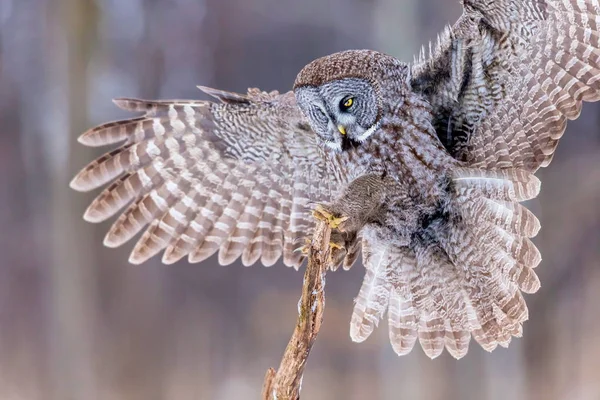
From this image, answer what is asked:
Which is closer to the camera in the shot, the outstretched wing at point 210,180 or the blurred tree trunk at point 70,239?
the outstretched wing at point 210,180

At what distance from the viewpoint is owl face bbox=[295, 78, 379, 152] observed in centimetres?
170

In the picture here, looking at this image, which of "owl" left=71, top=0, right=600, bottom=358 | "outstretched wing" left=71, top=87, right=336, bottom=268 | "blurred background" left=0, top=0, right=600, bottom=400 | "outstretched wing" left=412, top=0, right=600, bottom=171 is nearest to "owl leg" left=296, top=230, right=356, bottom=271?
"owl" left=71, top=0, right=600, bottom=358

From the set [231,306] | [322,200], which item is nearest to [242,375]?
[231,306]

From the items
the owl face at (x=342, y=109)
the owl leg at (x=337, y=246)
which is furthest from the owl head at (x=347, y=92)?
the owl leg at (x=337, y=246)

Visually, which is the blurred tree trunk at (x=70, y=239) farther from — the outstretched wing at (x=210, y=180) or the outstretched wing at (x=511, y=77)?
the outstretched wing at (x=511, y=77)

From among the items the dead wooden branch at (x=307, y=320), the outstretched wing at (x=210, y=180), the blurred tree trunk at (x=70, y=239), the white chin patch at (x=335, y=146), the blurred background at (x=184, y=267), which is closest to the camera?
the dead wooden branch at (x=307, y=320)

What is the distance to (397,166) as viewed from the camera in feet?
5.83

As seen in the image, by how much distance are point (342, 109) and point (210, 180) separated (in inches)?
24.6

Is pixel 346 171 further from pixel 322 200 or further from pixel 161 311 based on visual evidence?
pixel 161 311

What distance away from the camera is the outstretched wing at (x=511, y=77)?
1.62 m

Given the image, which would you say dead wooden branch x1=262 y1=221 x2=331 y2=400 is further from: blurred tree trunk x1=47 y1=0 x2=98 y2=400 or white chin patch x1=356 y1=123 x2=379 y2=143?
blurred tree trunk x1=47 y1=0 x2=98 y2=400

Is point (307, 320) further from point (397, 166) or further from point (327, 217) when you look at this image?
point (397, 166)

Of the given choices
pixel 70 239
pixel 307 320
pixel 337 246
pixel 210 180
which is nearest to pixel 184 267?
pixel 70 239

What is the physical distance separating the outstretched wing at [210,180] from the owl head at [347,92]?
24 cm
